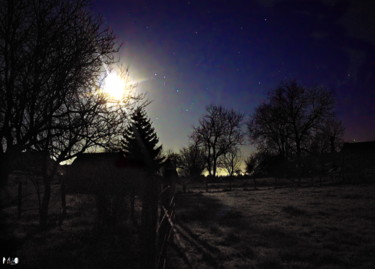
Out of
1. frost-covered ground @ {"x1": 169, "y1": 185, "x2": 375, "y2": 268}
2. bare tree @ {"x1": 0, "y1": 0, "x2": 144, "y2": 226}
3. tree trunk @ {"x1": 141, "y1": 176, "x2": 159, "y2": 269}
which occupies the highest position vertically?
bare tree @ {"x1": 0, "y1": 0, "x2": 144, "y2": 226}

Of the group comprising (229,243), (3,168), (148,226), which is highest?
(3,168)

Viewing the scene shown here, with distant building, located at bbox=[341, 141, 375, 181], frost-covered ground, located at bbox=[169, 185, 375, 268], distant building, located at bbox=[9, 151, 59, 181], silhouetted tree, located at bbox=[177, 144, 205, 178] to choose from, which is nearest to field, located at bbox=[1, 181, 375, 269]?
frost-covered ground, located at bbox=[169, 185, 375, 268]

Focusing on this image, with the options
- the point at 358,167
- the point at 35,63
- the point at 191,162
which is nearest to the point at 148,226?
the point at 35,63

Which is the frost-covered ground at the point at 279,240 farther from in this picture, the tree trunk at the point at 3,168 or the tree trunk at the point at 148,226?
the tree trunk at the point at 3,168

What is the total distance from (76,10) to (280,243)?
7.75 m

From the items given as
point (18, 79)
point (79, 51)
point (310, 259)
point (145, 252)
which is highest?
point (79, 51)

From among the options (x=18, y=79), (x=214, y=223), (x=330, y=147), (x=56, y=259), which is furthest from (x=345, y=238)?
(x=330, y=147)

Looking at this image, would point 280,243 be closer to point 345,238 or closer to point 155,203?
point 345,238

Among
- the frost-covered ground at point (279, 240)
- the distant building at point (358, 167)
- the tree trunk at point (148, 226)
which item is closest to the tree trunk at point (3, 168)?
the frost-covered ground at point (279, 240)

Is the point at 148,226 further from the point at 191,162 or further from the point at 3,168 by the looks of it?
the point at 191,162

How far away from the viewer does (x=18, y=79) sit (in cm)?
585

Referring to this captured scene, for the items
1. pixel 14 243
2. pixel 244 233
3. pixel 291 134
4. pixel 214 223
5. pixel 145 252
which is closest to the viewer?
pixel 145 252

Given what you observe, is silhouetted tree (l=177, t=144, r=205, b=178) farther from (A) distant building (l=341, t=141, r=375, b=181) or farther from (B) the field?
(B) the field

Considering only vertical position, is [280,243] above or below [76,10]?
below
